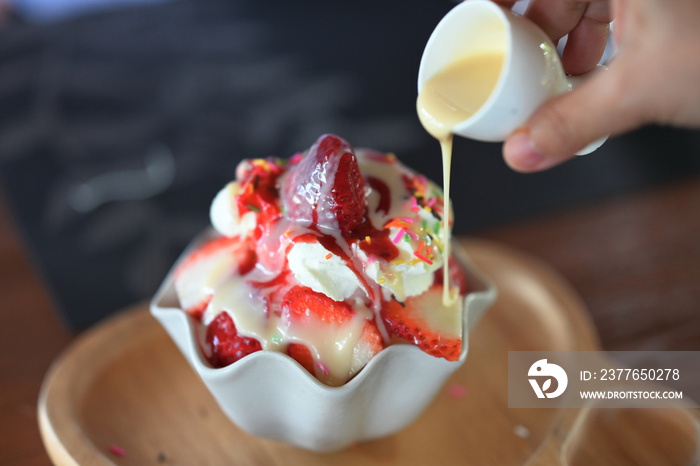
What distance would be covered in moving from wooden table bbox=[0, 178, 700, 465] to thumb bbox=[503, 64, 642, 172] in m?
0.58

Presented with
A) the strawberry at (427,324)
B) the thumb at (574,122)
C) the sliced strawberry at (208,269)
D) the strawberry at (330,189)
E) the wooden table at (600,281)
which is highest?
the thumb at (574,122)

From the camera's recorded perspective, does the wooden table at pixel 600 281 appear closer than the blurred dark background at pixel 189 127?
Yes

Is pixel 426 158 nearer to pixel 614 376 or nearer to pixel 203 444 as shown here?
pixel 614 376

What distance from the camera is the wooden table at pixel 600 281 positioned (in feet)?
3.83

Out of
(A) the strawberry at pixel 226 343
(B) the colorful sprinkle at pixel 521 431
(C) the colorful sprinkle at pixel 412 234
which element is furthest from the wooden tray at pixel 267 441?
(C) the colorful sprinkle at pixel 412 234

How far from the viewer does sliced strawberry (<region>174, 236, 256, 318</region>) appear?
95cm

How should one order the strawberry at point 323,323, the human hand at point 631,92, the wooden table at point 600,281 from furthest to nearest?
1. the wooden table at point 600,281
2. the strawberry at point 323,323
3. the human hand at point 631,92

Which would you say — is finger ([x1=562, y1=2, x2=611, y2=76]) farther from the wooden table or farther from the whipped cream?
the wooden table

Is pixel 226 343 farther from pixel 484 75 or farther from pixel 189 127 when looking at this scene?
pixel 189 127

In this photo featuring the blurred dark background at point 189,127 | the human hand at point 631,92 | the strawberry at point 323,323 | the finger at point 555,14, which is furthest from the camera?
the blurred dark background at point 189,127

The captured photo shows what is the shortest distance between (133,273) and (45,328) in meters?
0.20

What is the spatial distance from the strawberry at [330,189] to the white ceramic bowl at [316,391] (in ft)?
0.61

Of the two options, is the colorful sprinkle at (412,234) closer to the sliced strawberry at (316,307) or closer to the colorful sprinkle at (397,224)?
the colorful sprinkle at (397,224)

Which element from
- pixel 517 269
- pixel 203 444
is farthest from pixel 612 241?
pixel 203 444
